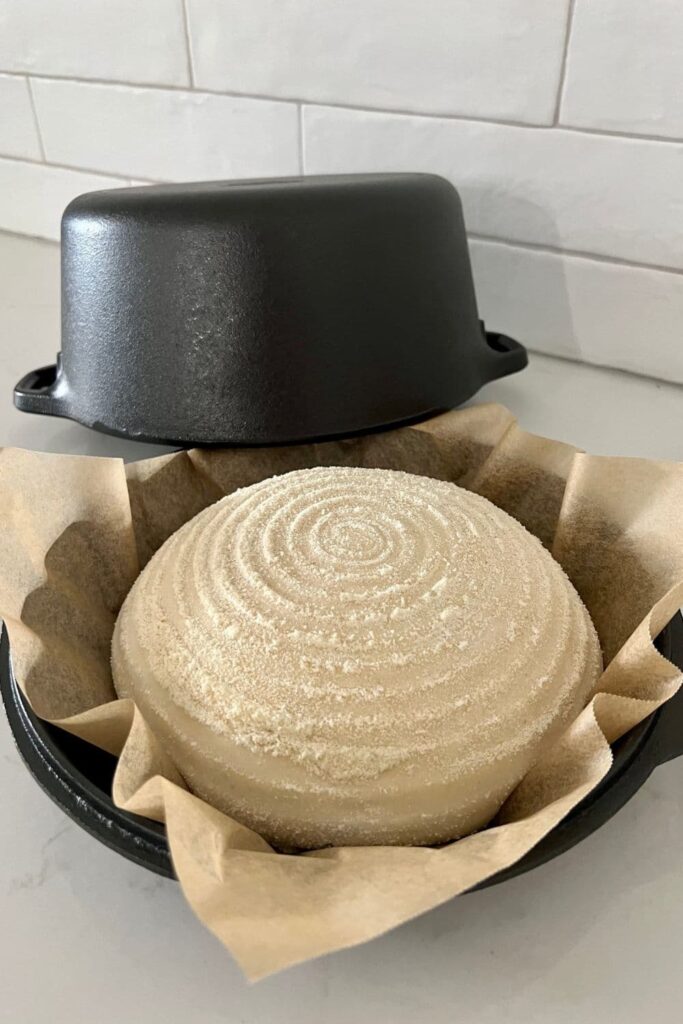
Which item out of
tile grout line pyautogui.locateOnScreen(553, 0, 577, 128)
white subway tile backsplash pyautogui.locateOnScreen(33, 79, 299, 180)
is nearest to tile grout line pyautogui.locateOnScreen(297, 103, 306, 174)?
white subway tile backsplash pyautogui.locateOnScreen(33, 79, 299, 180)

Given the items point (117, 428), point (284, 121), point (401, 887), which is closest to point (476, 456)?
point (117, 428)

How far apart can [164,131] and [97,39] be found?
0.43 feet

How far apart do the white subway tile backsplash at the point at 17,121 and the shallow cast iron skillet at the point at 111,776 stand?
0.98 meters

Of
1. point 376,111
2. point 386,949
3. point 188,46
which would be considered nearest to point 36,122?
point 188,46

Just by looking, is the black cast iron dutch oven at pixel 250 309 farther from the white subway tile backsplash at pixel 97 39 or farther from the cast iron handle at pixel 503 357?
the white subway tile backsplash at pixel 97 39

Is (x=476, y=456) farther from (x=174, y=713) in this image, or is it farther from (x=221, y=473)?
(x=174, y=713)

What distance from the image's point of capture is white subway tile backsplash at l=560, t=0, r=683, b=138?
694mm

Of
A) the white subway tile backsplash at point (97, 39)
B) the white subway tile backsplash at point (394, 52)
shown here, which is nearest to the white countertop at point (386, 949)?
the white subway tile backsplash at point (394, 52)

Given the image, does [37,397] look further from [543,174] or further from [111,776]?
[543,174]

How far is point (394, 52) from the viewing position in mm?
813

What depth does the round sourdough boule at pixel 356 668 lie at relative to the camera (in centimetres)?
39

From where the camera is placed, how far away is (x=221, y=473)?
0.62m

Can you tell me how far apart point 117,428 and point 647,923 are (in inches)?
18.6

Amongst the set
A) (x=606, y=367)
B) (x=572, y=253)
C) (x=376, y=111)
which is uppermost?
(x=376, y=111)
